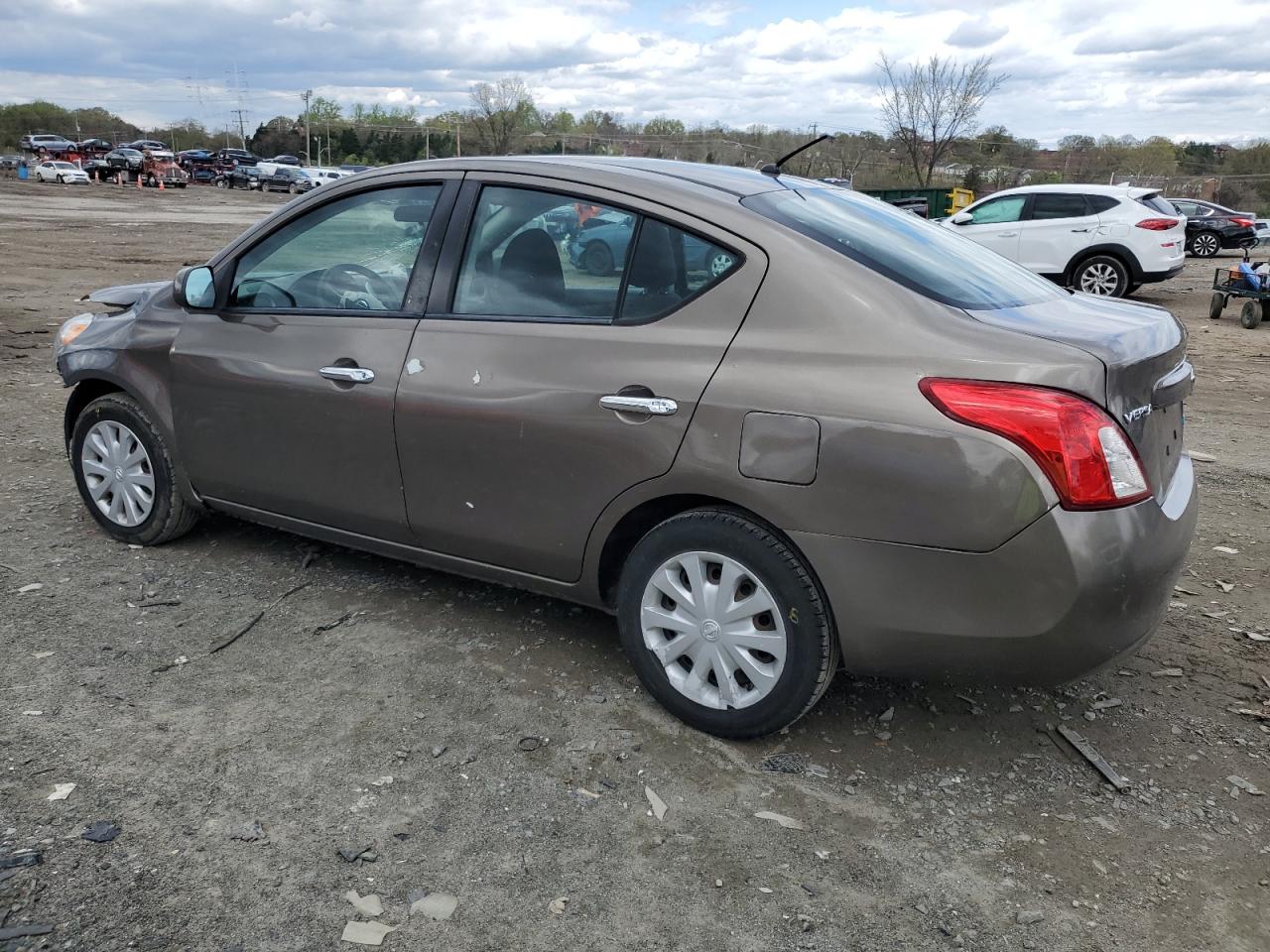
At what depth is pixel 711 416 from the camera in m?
2.99

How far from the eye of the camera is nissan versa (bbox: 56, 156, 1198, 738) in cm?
271

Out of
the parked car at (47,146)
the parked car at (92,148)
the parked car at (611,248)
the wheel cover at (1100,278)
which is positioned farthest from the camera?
the parked car at (92,148)

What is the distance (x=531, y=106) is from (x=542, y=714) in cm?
9356

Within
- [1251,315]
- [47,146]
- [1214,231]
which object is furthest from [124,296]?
[47,146]

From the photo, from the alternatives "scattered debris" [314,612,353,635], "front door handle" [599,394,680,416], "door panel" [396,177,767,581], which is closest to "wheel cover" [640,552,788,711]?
"door panel" [396,177,767,581]

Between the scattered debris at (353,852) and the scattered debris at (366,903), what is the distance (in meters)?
0.12

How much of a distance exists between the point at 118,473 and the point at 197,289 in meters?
1.00

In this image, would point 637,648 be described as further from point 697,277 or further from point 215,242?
point 215,242

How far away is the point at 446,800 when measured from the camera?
2916 mm

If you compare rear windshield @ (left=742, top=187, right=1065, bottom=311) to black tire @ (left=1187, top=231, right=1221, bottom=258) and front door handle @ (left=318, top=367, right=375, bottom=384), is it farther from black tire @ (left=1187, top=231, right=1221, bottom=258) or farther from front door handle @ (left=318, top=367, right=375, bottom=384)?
black tire @ (left=1187, top=231, right=1221, bottom=258)

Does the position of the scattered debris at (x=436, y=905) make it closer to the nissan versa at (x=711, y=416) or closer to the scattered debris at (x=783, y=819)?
the scattered debris at (x=783, y=819)

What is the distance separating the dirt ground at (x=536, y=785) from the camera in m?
2.48

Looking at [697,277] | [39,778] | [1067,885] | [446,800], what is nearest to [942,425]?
[697,277]

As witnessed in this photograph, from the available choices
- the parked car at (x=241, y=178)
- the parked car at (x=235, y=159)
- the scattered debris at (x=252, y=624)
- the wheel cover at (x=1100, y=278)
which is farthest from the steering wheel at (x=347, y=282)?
the parked car at (x=235, y=159)
